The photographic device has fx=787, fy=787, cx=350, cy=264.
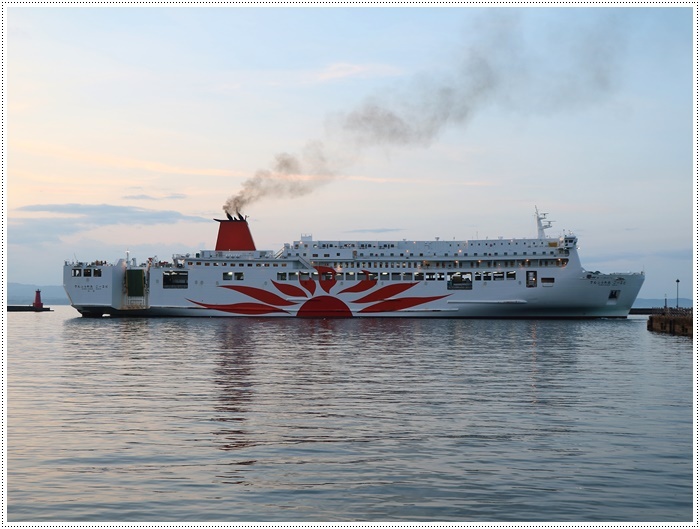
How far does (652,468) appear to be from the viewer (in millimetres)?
14039

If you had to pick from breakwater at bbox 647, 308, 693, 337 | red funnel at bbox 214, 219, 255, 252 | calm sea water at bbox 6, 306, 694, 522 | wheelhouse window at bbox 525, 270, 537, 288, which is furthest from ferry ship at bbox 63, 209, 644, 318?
calm sea water at bbox 6, 306, 694, 522

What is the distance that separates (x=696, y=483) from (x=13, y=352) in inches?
1404

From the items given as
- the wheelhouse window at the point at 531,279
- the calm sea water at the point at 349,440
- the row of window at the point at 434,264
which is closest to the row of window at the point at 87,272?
the row of window at the point at 434,264

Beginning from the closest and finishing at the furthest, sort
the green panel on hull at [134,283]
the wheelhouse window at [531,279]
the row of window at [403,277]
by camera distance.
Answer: the wheelhouse window at [531,279]
the row of window at [403,277]
the green panel on hull at [134,283]

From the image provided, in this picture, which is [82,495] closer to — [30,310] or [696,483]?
[696,483]

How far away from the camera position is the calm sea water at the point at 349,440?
11891mm

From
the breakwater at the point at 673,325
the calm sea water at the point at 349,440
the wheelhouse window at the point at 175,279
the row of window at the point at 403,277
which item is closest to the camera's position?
the calm sea water at the point at 349,440

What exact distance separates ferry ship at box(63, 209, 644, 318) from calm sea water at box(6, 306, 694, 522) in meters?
36.4

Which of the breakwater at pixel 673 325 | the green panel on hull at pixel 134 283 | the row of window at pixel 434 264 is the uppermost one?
the row of window at pixel 434 264

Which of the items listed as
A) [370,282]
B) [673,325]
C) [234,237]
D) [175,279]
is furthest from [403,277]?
[673,325]

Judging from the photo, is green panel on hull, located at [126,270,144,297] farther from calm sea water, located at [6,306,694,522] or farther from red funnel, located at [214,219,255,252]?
calm sea water, located at [6,306,694,522]

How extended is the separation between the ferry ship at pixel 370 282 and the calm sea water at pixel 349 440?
3641 centimetres

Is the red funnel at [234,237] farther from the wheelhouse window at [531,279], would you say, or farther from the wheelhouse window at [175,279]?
the wheelhouse window at [531,279]
